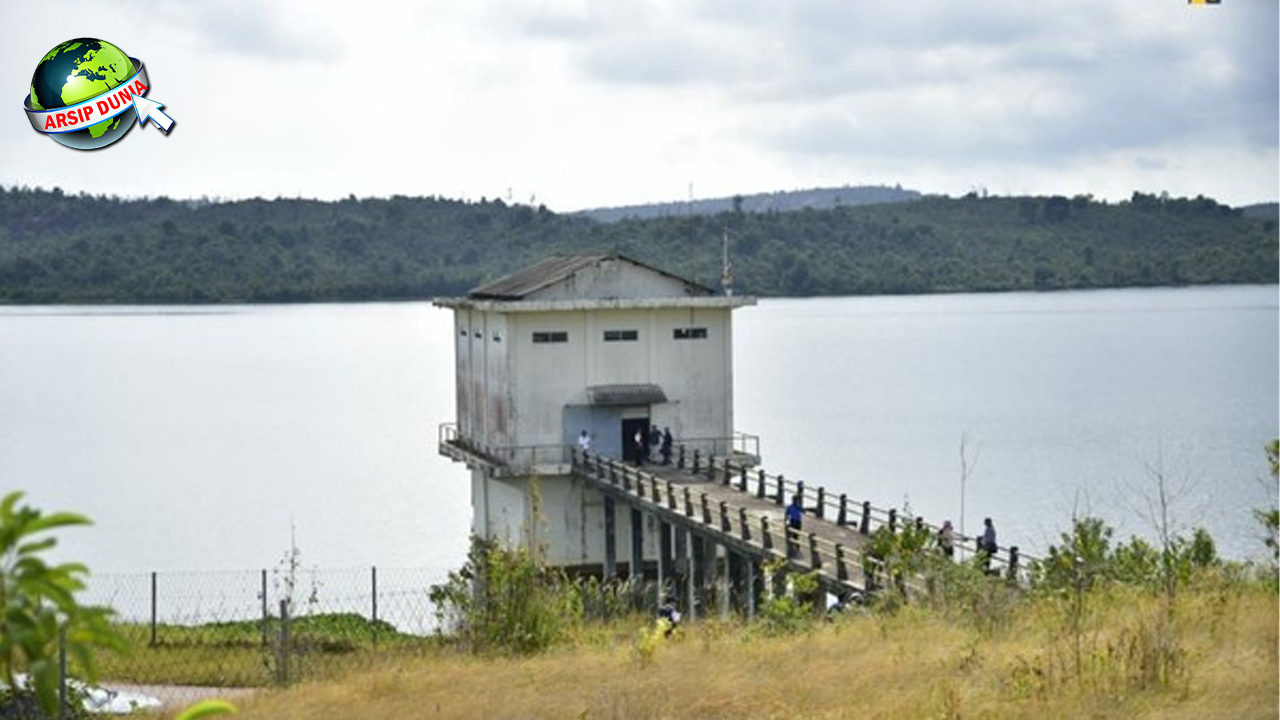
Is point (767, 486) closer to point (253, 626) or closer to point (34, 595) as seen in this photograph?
point (253, 626)

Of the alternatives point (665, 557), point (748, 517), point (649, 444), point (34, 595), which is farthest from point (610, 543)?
point (34, 595)

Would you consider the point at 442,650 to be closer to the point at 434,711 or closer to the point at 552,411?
the point at 434,711

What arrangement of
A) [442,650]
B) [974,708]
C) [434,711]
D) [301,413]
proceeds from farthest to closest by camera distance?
[301,413] → [442,650] → [434,711] → [974,708]

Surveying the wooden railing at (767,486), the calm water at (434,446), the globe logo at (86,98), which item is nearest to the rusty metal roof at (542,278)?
the wooden railing at (767,486)

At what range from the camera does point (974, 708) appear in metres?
15.4

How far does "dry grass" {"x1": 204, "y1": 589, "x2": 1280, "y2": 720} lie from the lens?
15109mm

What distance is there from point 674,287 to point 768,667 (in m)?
26.9

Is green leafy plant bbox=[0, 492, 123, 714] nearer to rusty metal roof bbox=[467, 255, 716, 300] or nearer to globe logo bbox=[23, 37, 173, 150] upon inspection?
globe logo bbox=[23, 37, 173, 150]

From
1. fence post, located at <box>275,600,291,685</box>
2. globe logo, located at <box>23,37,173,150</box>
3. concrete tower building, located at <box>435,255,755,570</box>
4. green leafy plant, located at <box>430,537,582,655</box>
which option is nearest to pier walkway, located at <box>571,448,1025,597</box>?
concrete tower building, located at <box>435,255,755,570</box>

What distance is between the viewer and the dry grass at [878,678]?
15.1 metres

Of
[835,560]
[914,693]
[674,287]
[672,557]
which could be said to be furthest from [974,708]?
[674,287]

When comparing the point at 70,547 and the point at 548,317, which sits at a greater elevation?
the point at 548,317

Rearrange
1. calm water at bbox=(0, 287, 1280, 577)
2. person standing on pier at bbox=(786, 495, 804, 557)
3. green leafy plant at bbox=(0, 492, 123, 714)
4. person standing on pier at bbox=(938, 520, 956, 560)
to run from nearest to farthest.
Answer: green leafy plant at bbox=(0, 492, 123, 714), person standing on pier at bbox=(938, 520, 956, 560), person standing on pier at bbox=(786, 495, 804, 557), calm water at bbox=(0, 287, 1280, 577)

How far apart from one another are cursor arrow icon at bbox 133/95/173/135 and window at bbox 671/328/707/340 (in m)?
24.7
